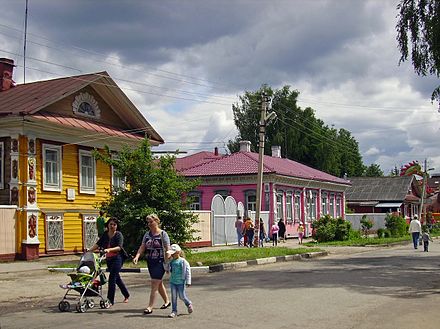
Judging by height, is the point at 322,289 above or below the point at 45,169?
below

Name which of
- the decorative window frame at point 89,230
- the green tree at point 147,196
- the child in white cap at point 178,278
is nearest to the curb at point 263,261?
the green tree at point 147,196

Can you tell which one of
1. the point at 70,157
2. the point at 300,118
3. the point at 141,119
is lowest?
the point at 70,157

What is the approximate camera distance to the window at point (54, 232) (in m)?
23.5

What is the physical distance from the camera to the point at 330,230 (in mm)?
35906

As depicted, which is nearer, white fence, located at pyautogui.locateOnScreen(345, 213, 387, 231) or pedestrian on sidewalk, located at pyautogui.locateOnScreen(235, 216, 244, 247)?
pedestrian on sidewalk, located at pyautogui.locateOnScreen(235, 216, 244, 247)

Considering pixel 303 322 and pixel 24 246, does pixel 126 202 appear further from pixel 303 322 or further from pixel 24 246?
pixel 303 322

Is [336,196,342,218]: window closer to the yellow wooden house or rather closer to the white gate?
the white gate

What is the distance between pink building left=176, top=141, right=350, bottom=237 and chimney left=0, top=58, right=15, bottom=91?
13.9 m

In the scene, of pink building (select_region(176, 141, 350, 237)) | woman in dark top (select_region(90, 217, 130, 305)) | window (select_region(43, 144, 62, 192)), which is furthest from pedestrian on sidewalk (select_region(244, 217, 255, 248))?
woman in dark top (select_region(90, 217, 130, 305))

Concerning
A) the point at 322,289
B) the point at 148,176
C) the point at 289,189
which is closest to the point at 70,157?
the point at 148,176

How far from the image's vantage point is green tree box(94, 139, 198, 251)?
2002 cm

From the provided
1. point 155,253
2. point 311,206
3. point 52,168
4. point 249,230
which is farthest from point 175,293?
point 311,206

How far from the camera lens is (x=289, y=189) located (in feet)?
139

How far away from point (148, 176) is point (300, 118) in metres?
49.7
